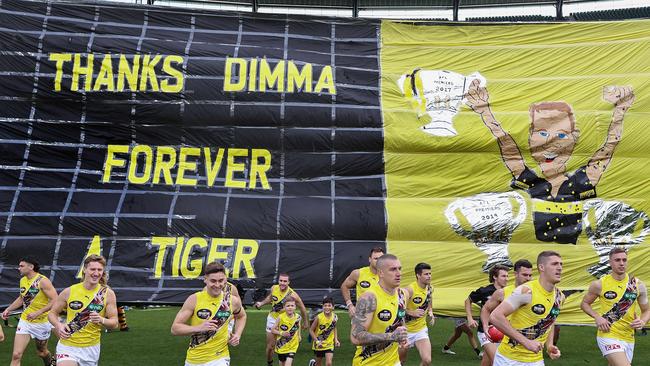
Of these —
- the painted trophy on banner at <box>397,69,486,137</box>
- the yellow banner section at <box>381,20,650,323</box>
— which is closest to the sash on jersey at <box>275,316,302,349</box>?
the yellow banner section at <box>381,20,650,323</box>

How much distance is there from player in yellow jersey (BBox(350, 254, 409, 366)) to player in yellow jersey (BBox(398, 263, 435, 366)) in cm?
384

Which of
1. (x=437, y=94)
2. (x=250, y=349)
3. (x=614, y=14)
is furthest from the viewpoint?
Result: (x=614, y=14)

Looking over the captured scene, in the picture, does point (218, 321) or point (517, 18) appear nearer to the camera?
point (218, 321)

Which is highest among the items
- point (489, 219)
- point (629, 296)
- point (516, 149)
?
point (516, 149)

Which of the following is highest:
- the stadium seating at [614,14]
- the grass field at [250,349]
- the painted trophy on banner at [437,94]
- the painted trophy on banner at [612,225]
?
the stadium seating at [614,14]

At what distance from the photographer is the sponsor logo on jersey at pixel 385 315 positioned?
28.2ft

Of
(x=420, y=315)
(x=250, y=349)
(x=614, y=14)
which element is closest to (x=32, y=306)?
(x=250, y=349)

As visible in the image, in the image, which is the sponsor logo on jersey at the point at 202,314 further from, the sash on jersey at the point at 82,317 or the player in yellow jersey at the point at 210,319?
the sash on jersey at the point at 82,317

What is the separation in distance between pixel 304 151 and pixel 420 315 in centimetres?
637

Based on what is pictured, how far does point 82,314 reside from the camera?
10391mm

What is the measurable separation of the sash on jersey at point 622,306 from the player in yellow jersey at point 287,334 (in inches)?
243

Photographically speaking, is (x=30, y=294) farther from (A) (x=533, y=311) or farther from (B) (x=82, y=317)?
(A) (x=533, y=311)

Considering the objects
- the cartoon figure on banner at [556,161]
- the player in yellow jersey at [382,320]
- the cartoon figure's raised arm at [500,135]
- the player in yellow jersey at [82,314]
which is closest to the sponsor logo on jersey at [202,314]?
the player in yellow jersey at [82,314]

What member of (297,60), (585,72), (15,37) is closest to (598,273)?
(585,72)
